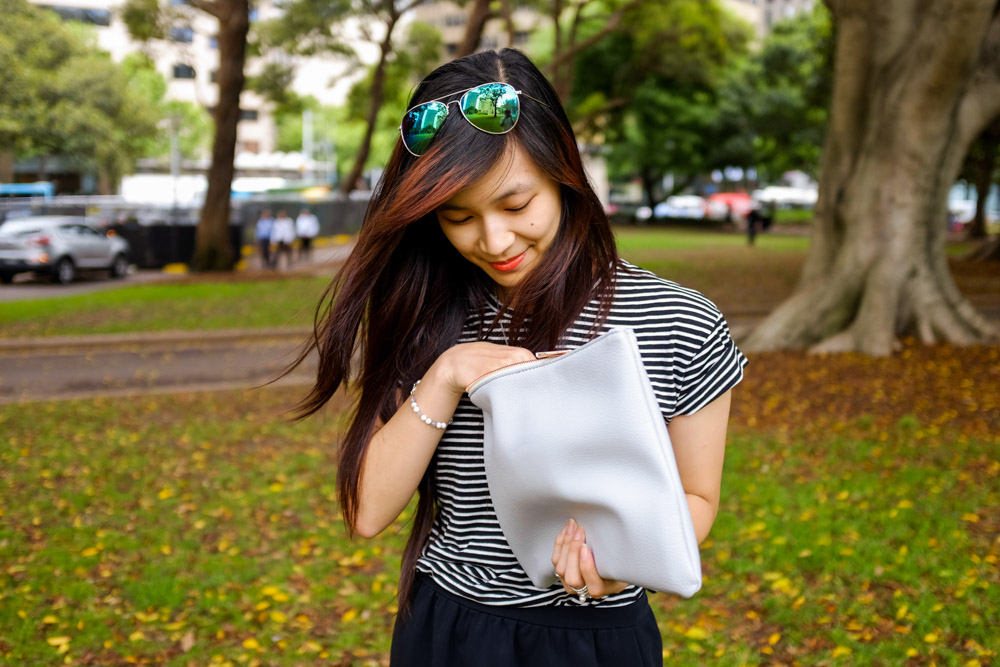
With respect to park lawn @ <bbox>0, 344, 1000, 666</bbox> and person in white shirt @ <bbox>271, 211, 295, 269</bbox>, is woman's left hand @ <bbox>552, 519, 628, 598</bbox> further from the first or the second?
person in white shirt @ <bbox>271, 211, 295, 269</bbox>

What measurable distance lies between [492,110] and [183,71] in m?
24.6

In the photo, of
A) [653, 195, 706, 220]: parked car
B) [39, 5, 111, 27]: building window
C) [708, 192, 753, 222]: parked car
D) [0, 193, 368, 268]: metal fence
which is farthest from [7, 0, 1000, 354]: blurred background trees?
[708, 192, 753, 222]: parked car

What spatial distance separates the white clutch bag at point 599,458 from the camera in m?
1.27

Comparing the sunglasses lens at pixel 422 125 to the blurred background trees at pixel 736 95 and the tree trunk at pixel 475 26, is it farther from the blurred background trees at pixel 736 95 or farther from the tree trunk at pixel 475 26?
the tree trunk at pixel 475 26

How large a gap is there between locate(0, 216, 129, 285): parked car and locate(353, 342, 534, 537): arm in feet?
60.8

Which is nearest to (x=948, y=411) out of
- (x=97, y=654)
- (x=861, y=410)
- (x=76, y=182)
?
(x=861, y=410)

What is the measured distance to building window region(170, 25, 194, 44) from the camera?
23039 millimetres

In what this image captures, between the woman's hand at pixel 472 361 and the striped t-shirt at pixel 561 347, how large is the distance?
10 cm

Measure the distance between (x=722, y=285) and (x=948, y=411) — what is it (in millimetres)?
11644

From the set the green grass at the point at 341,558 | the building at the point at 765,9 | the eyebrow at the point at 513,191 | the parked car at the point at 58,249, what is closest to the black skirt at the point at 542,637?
the eyebrow at the point at 513,191

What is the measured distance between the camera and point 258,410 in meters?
9.12

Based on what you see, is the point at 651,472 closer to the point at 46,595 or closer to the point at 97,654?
the point at 97,654

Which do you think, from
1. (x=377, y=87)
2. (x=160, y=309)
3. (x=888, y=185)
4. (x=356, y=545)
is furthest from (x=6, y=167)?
(x=377, y=87)

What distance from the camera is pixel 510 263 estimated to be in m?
1.67
